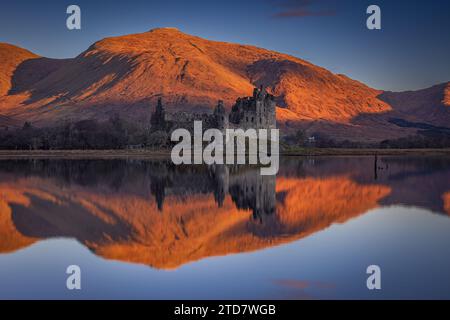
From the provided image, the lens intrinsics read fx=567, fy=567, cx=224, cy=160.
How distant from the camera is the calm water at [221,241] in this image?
1362 centimetres

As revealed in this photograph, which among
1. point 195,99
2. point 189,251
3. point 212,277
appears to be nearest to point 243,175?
point 189,251

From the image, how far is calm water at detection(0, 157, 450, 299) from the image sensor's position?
44.7 ft

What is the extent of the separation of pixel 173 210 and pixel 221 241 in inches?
316

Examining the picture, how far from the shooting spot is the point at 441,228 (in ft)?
72.3

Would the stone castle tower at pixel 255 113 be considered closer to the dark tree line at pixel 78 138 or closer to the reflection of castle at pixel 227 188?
the dark tree line at pixel 78 138

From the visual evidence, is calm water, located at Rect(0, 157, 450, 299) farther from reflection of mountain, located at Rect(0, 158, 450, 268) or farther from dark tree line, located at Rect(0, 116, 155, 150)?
dark tree line, located at Rect(0, 116, 155, 150)

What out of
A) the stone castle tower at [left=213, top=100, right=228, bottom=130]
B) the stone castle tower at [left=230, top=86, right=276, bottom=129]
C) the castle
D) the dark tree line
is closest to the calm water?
the stone castle tower at [left=213, top=100, right=228, bottom=130]

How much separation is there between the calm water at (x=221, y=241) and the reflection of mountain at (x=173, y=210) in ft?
0.21

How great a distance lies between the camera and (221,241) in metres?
19.5

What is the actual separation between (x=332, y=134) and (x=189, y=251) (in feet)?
546

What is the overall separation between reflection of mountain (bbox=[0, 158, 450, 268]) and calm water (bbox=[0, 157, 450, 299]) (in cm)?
6

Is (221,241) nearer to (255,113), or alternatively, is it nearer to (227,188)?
(227,188)
